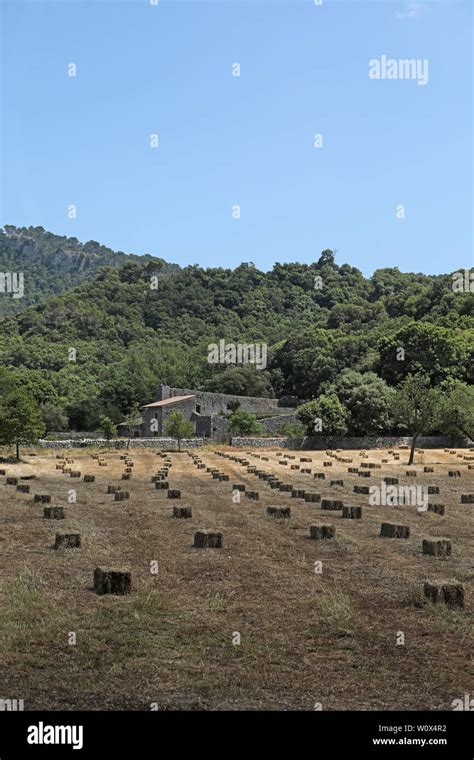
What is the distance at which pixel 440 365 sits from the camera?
102 meters

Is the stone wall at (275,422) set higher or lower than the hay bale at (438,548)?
higher

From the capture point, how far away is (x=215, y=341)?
16875 cm

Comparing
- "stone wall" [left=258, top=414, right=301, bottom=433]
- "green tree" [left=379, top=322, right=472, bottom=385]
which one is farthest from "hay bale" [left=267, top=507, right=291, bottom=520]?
"stone wall" [left=258, top=414, right=301, bottom=433]

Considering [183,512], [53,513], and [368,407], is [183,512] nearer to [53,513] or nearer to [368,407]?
[53,513]

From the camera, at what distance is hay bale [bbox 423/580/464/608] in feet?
40.0

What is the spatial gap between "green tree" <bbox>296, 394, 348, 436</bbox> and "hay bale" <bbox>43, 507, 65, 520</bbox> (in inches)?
2511

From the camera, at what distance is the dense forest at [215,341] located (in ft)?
335

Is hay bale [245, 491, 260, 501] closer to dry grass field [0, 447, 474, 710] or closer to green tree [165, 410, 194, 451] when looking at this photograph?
dry grass field [0, 447, 474, 710]

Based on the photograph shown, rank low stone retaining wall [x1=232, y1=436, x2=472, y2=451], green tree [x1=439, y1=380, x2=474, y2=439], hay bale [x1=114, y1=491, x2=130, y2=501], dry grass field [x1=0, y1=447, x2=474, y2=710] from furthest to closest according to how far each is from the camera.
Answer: low stone retaining wall [x1=232, y1=436, x2=472, y2=451]
green tree [x1=439, y1=380, x2=474, y2=439]
hay bale [x1=114, y1=491, x2=130, y2=501]
dry grass field [x1=0, y1=447, x2=474, y2=710]

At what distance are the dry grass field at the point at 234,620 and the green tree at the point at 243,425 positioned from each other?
74170 millimetres

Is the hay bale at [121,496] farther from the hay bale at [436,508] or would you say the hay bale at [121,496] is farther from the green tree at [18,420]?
the green tree at [18,420]

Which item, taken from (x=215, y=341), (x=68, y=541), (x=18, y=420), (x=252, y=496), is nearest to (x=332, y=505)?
(x=252, y=496)

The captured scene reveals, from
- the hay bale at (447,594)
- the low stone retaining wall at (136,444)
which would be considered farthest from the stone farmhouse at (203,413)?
the hay bale at (447,594)

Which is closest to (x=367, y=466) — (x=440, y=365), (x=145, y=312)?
(x=440, y=365)
